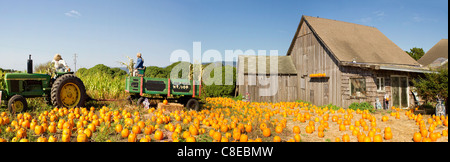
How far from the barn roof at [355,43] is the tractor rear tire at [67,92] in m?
13.7

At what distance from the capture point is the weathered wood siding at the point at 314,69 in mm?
16297

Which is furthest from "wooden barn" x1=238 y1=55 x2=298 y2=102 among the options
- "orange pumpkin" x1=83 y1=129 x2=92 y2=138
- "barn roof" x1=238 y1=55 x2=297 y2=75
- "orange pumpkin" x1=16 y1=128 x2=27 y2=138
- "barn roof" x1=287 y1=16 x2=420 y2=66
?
"orange pumpkin" x1=16 y1=128 x2=27 y2=138

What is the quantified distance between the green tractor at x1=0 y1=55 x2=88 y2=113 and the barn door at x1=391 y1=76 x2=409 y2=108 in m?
16.3

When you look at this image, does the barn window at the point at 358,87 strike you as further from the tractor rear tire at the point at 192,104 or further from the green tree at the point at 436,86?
the tractor rear tire at the point at 192,104

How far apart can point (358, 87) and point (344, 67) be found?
1422mm

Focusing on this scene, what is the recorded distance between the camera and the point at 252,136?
5.53 meters

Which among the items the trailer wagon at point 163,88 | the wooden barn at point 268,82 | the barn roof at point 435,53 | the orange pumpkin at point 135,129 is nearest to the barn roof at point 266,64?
the wooden barn at point 268,82

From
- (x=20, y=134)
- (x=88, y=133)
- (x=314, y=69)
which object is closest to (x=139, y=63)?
(x=88, y=133)

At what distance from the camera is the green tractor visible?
7.37m

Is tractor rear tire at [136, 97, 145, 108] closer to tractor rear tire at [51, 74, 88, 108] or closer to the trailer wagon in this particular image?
the trailer wagon

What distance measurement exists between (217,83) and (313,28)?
29.0 ft
